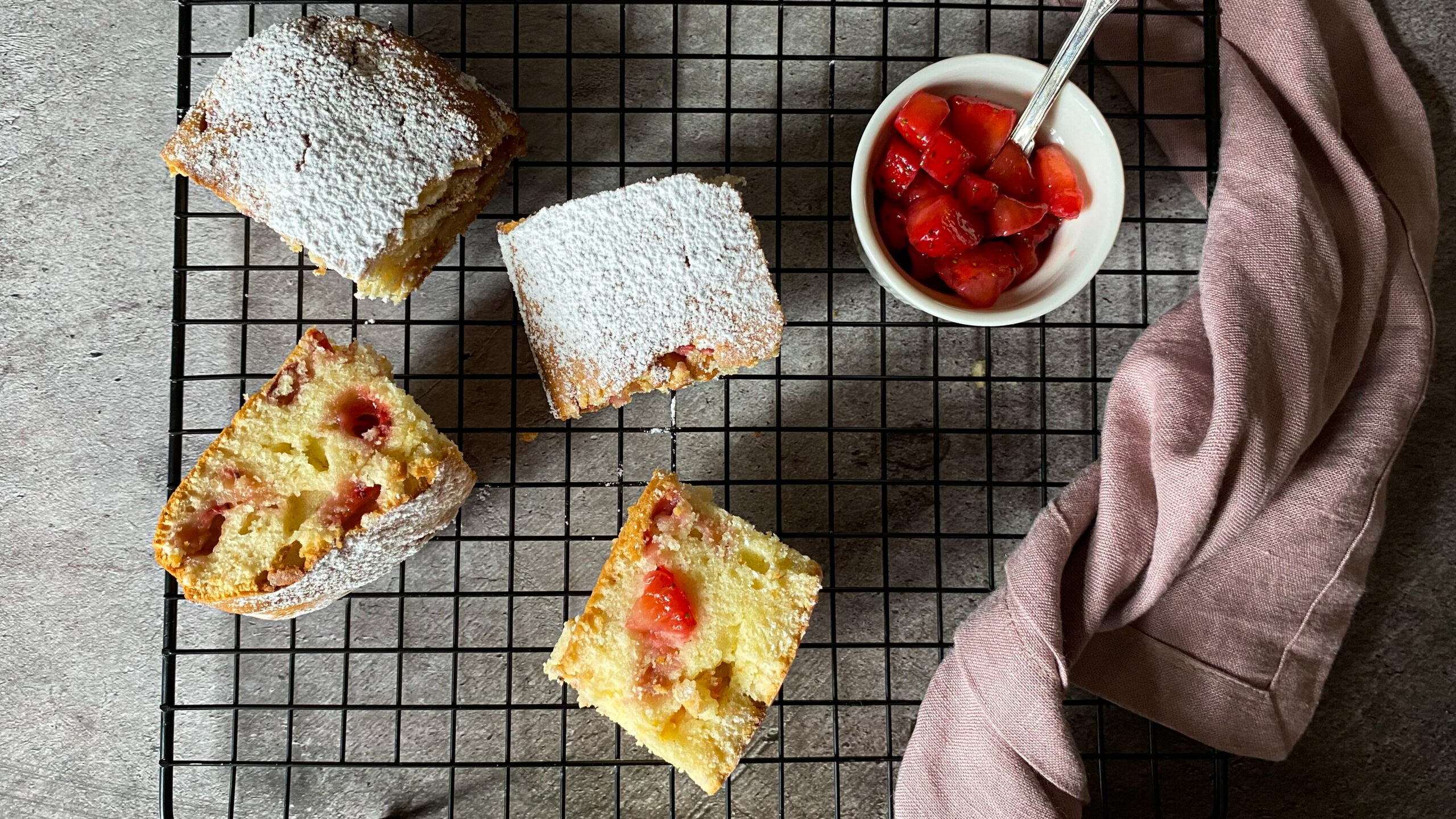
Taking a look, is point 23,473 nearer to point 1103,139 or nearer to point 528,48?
point 528,48

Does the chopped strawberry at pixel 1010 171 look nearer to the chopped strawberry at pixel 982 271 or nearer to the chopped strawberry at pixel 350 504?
the chopped strawberry at pixel 982 271

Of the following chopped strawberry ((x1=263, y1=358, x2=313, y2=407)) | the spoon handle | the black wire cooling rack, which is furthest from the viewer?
the black wire cooling rack

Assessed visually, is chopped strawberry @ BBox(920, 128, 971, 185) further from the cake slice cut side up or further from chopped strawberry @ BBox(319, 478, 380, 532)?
chopped strawberry @ BBox(319, 478, 380, 532)

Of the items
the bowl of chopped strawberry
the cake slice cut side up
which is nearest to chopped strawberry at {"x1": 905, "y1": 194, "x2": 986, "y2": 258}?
the bowl of chopped strawberry

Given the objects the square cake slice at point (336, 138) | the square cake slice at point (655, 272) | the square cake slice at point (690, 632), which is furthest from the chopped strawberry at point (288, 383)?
the square cake slice at point (690, 632)

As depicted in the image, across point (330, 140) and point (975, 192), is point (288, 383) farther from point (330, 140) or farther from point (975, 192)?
point (975, 192)

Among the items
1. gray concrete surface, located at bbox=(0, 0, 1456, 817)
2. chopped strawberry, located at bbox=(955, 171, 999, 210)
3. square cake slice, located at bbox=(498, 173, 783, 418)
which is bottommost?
gray concrete surface, located at bbox=(0, 0, 1456, 817)

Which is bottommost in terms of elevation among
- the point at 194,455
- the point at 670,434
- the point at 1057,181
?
the point at 194,455

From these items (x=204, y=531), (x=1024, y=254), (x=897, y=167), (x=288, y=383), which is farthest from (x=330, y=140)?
(x=1024, y=254)
